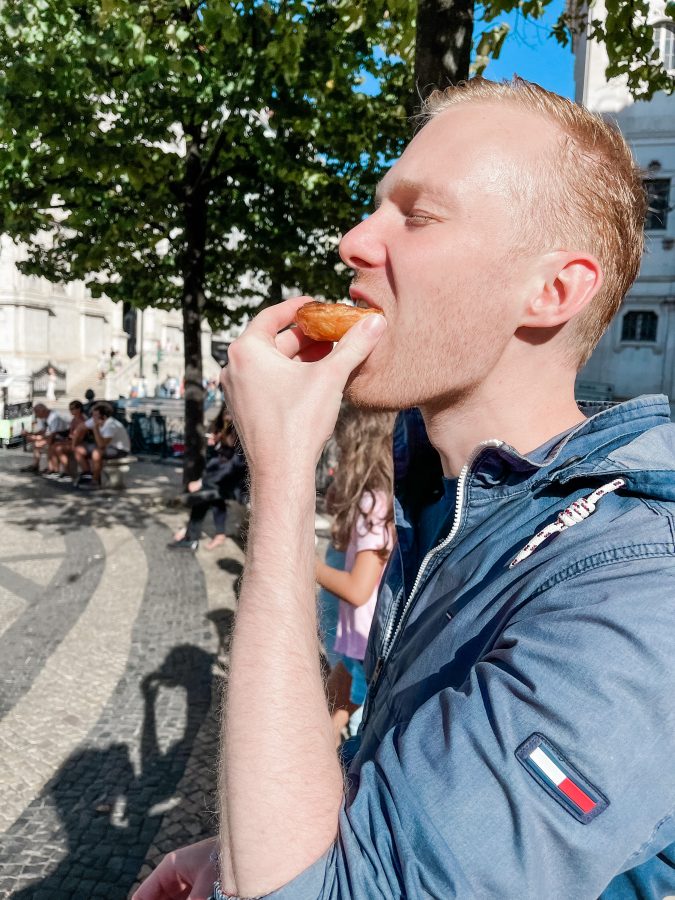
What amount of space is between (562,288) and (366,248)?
16.0 inches

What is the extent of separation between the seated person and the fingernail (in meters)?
14.8

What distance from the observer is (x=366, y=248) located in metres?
1.53

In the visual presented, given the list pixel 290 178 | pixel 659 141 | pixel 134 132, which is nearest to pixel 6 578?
pixel 134 132

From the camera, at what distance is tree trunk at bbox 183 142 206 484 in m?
11.0

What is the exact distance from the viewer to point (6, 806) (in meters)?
4.01

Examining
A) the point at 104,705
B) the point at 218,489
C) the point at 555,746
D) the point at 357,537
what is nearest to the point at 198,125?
the point at 218,489

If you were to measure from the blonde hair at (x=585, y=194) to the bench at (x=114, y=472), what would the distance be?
13.3 m

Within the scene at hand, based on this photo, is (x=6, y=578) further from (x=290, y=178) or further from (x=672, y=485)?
(x=672, y=485)

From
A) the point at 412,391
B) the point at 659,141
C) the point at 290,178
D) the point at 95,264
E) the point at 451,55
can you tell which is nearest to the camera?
the point at 412,391

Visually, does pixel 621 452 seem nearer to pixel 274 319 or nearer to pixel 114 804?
pixel 274 319

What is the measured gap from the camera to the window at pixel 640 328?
96.7 feet

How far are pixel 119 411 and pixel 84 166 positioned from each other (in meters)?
14.8

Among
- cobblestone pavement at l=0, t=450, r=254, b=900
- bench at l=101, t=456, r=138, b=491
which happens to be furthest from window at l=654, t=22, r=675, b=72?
cobblestone pavement at l=0, t=450, r=254, b=900

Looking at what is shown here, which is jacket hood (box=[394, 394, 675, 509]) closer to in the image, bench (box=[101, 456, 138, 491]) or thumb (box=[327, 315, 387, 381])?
thumb (box=[327, 315, 387, 381])
